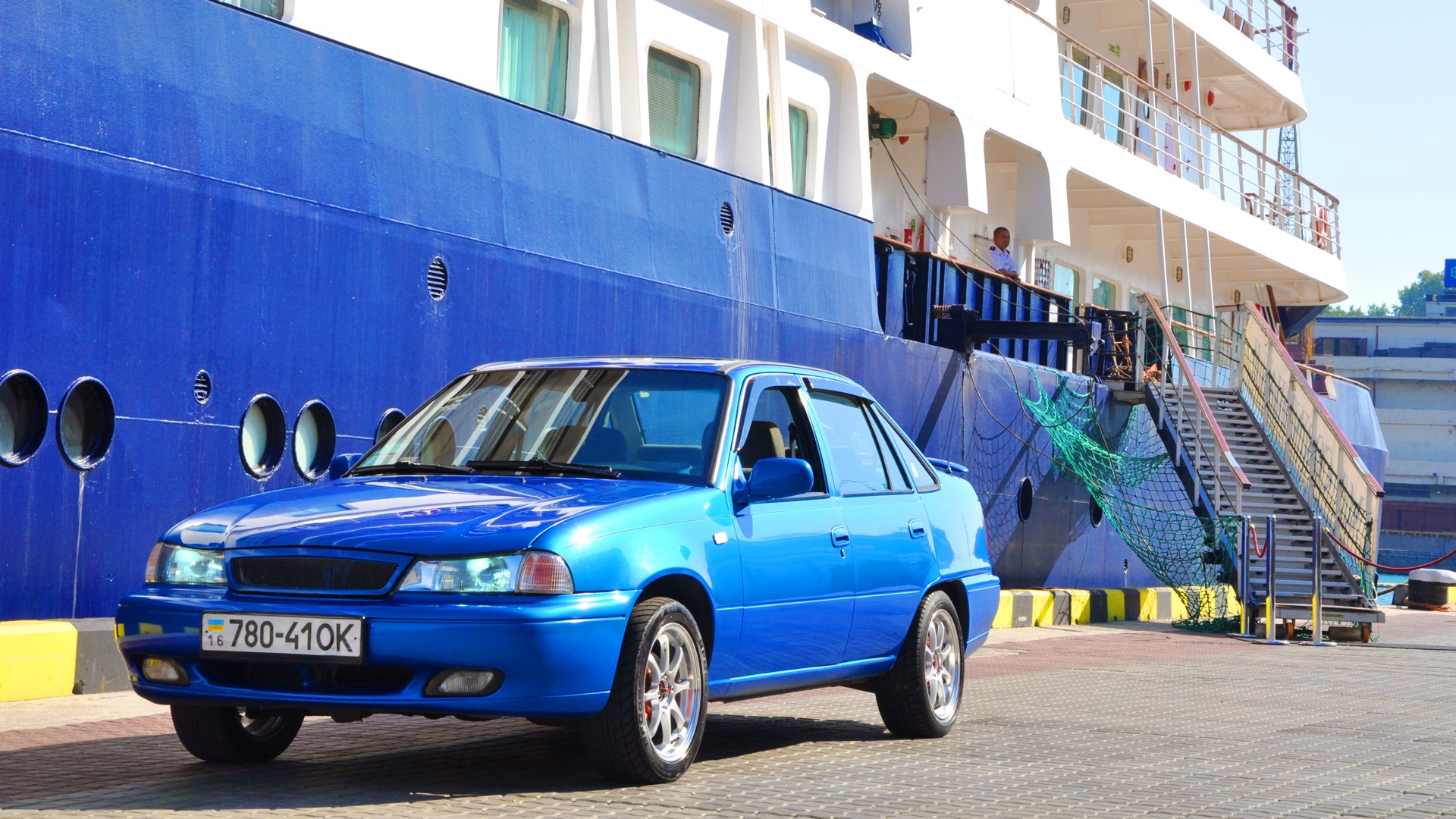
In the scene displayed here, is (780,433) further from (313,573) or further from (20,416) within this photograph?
(20,416)

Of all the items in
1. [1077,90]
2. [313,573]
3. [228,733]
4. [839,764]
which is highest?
[1077,90]

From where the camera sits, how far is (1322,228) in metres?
31.2

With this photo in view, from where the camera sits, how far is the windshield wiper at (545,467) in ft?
21.6

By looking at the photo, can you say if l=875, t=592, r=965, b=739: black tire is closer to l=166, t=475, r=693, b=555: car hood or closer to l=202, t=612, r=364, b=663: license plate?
l=166, t=475, r=693, b=555: car hood

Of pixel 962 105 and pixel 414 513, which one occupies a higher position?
pixel 962 105

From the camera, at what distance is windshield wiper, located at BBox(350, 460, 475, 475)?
6.70 m

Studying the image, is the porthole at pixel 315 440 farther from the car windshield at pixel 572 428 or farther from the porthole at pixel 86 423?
the car windshield at pixel 572 428

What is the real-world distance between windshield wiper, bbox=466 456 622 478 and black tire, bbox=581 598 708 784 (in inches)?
26.7

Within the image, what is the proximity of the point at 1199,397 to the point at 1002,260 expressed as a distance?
9.07 feet

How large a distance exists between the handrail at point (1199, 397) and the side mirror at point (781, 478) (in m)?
12.7

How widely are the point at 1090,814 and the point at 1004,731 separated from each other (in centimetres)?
268

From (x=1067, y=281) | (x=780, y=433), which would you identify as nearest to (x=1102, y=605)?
(x=1067, y=281)

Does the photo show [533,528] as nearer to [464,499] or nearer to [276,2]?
[464,499]

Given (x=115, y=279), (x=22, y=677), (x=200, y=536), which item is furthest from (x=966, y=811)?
(x=115, y=279)
